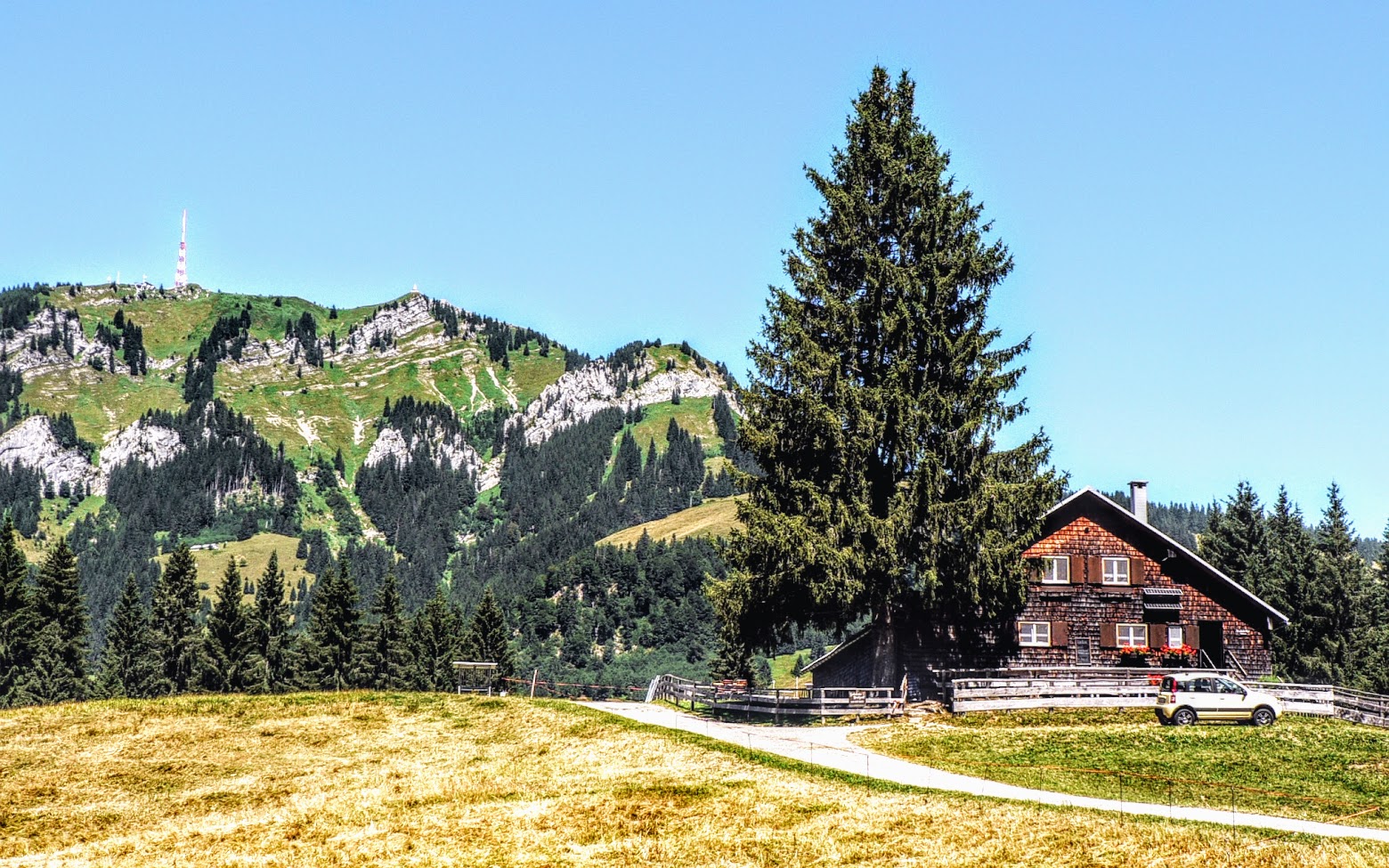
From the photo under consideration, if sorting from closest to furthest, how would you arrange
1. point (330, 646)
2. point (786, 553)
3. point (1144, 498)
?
point (786, 553) → point (1144, 498) → point (330, 646)

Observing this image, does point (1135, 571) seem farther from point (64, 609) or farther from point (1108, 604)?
point (64, 609)

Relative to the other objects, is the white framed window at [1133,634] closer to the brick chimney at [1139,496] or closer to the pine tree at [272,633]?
the brick chimney at [1139,496]

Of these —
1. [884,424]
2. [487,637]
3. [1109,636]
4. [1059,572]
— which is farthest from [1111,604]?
[487,637]

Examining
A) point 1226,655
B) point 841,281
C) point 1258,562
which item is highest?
point 841,281

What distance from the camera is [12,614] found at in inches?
3307

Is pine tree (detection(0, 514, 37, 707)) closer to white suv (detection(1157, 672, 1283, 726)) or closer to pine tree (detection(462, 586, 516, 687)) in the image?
pine tree (detection(462, 586, 516, 687))

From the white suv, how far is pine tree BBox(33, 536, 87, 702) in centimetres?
7185

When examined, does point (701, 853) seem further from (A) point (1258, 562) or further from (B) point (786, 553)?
(A) point (1258, 562)

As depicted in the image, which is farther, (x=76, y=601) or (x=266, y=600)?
(x=266, y=600)

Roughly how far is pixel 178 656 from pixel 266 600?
24.9 ft

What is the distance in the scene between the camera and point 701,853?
84.5ft

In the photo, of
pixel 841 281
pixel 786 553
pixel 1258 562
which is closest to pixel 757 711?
pixel 786 553

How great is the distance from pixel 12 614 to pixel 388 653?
28.0 metres

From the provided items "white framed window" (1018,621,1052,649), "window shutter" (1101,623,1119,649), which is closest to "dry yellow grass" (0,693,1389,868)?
"white framed window" (1018,621,1052,649)
